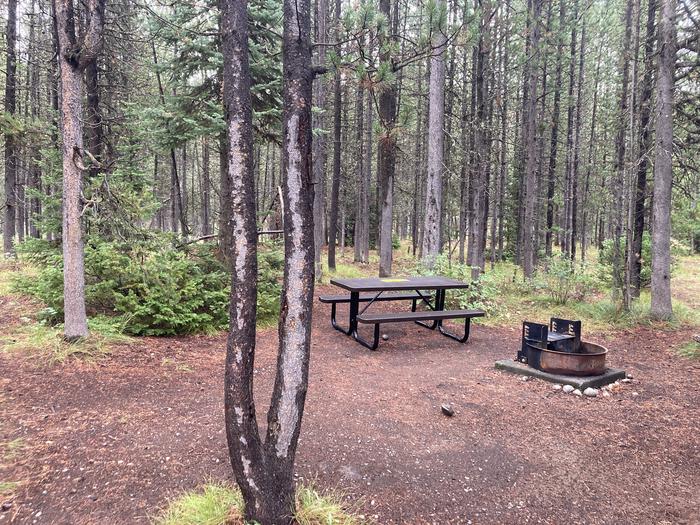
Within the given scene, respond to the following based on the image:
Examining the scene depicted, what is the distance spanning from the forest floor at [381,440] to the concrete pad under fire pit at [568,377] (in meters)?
0.15

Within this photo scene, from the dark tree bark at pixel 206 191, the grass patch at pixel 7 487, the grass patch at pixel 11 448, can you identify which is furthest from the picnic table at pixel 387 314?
the dark tree bark at pixel 206 191

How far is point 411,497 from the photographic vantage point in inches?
119

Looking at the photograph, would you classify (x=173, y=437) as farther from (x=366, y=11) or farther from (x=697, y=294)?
(x=697, y=294)

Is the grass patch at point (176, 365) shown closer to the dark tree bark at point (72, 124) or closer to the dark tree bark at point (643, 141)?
the dark tree bark at point (72, 124)

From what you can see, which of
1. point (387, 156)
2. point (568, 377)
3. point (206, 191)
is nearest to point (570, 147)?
point (387, 156)

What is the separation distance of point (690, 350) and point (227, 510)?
7189mm

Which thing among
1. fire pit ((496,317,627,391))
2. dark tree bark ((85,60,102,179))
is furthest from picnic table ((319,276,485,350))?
dark tree bark ((85,60,102,179))

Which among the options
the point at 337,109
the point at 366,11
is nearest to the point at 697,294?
the point at 337,109

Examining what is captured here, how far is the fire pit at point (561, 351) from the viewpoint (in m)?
5.44

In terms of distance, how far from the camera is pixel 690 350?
258 inches

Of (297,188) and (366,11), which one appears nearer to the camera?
(297,188)

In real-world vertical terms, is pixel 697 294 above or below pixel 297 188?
below

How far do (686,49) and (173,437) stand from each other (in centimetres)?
1036

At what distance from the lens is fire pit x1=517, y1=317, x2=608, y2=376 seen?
5.44 meters
